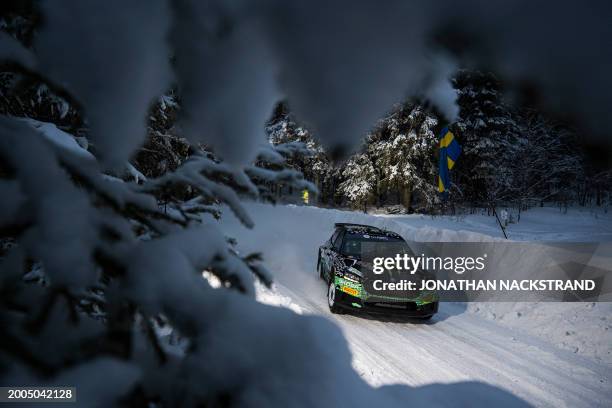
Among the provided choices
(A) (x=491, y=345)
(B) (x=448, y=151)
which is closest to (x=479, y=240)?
(B) (x=448, y=151)

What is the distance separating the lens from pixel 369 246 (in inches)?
267

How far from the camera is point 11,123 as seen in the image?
889mm

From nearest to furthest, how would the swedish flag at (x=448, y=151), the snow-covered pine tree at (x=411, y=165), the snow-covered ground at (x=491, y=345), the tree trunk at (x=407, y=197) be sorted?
the snow-covered ground at (x=491, y=345), the swedish flag at (x=448, y=151), the snow-covered pine tree at (x=411, y=165), the tree trunk at (x=407, y=197)

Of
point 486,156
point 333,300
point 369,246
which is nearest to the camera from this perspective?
point 333,300

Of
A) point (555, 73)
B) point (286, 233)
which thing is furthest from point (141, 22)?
point (286, 233)

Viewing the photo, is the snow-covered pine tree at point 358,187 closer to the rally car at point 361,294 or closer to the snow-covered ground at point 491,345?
the snow-covered ground at point 491,345

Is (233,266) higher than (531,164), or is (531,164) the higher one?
(531,164)

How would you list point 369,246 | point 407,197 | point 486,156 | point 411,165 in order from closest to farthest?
1. point 369,246
2. point 486,156
3. point 411,165
4. point 407,197

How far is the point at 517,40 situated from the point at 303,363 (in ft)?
3.10

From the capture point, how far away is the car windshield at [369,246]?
660 cm

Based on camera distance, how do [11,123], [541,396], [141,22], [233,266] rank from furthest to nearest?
[541,396]
[233,266]
[11,123]
[141,22]

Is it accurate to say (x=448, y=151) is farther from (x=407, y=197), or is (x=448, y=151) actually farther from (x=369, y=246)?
(x=407, y=197)

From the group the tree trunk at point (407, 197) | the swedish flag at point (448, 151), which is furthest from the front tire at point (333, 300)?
the tree trunk at point (407, 197)

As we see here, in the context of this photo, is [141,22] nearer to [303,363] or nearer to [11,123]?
[11,123]
